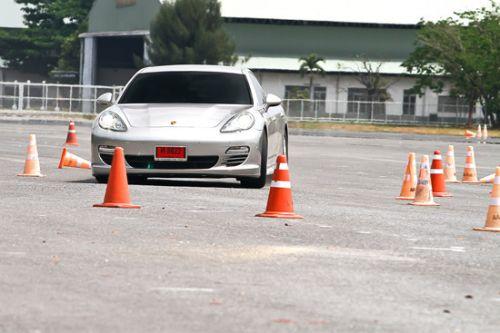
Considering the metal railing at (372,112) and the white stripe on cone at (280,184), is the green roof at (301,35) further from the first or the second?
the white stripe on cone at (280,184)

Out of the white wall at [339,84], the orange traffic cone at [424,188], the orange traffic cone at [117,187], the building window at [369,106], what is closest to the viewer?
the orange traffic cone at [117,187]

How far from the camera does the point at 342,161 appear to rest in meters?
31.1

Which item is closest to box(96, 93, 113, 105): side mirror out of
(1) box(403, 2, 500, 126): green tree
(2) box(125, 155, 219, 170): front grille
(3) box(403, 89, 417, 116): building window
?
(2) box(125, 155, 219, 170): front grille

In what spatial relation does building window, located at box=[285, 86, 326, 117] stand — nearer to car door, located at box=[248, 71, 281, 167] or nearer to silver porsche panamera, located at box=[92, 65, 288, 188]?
car door, located at box=[248, 71, 281, 167]

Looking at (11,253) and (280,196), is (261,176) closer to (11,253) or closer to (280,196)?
(280,196)

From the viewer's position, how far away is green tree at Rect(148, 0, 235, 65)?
87.8 m

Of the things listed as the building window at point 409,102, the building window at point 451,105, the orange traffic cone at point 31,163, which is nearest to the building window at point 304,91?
the building window at point 409,102

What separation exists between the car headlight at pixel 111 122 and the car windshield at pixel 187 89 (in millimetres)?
879

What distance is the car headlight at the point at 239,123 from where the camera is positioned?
1744 cm

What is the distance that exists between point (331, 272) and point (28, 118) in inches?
2280

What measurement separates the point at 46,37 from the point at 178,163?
353 feet

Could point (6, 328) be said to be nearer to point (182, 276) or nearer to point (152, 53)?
point (182, 276)

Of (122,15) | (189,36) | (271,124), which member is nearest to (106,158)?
(271,124)

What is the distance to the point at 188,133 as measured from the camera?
1719 cm
